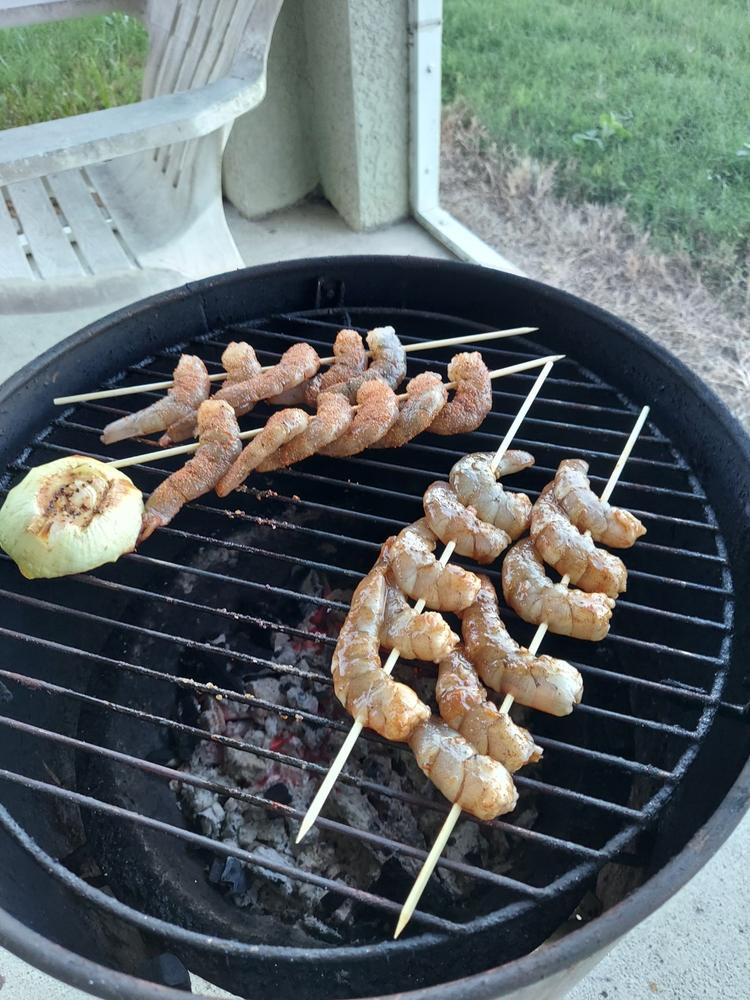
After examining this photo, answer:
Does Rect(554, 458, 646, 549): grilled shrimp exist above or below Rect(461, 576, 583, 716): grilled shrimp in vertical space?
above

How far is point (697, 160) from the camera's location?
564cm

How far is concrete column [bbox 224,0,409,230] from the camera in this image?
4.71 metres

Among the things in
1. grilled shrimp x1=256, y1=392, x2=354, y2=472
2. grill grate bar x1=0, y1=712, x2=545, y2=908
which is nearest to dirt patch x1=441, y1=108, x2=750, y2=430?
grilled shrimp x1=256, y1=392, x2=354, y2=472

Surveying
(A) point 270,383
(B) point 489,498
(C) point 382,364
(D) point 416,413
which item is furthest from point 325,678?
(C) point 382,364

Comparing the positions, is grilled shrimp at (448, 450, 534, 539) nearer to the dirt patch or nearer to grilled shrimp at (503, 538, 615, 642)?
grilled shrimp at (503, 538, 615, 642)

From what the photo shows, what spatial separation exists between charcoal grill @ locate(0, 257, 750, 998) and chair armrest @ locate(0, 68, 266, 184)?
0.71 metres

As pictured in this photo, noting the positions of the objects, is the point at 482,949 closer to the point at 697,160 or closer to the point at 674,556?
the point at 674,556

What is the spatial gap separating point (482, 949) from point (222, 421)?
1.70 m

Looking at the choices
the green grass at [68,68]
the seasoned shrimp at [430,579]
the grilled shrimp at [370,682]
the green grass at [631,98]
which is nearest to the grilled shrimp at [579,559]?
the seasoned shrimp at [430,579]

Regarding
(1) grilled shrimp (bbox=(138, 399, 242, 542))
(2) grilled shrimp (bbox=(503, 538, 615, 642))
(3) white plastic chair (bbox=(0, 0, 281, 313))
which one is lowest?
(2) grilled shrimp (bbox=(503, 538, 615, 642))

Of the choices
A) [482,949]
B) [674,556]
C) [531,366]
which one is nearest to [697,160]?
[531,366]

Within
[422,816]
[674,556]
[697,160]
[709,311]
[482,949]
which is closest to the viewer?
[482,949]

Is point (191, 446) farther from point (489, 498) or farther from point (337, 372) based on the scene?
point (489, 498)

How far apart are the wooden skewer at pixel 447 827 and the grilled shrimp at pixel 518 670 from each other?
38 mm
